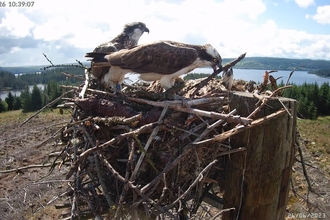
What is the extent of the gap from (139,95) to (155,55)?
832 mm

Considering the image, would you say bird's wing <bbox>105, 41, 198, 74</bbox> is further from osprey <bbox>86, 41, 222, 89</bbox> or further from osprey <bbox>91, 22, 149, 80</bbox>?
osprey <bbox>91, 22, 149, 80</bbox>

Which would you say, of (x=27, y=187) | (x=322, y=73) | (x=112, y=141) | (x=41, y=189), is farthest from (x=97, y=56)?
(x=322, y=73)

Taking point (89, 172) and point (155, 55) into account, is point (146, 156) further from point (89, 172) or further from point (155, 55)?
point (155, 55)

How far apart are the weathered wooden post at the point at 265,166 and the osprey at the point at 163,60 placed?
1.79m

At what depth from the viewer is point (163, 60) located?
4.14 m

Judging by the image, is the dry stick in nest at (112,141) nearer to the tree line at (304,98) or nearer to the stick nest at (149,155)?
the stick nest at (149,155)

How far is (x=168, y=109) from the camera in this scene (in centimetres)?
307

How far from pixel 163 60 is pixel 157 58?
0.10 m

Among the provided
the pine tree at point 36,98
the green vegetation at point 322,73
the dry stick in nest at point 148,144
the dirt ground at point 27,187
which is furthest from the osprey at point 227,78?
the green vegetation at point 322,73

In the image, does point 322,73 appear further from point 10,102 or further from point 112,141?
point 112,141

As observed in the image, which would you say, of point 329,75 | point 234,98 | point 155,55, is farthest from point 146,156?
point 329,75

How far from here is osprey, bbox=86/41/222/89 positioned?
415 cm

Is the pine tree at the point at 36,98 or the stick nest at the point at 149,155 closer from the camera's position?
the stick nest at the point at 149,155

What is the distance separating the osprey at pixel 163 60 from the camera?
415 centimetres
